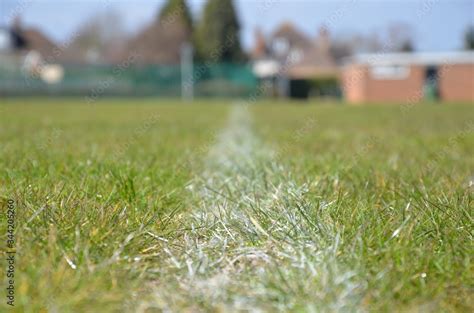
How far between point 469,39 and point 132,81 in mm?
28850

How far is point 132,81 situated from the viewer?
27.9 meters

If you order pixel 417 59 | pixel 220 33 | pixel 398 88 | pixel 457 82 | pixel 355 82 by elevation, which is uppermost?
→ pixel 220 33

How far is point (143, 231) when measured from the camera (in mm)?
1373

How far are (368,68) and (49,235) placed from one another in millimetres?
28614

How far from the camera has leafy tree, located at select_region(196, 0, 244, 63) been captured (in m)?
48.3

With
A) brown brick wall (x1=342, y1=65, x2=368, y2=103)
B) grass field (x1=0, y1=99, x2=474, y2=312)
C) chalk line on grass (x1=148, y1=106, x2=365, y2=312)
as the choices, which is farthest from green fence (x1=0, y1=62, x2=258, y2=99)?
chalk line on grass (x1=148, y1=106, x2=365, y2=312)

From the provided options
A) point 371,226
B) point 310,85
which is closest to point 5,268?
point 371,226

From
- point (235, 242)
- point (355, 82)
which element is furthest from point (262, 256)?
point (355, 82)

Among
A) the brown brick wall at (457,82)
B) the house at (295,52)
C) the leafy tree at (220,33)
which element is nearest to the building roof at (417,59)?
the brown brick wall at (457,82)

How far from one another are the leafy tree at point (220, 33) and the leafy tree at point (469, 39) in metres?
19.6

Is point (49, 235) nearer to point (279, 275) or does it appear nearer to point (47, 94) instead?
point (279, 275)

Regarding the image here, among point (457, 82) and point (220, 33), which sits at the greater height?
point (220, 33)

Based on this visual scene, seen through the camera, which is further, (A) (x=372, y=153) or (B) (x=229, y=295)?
(A) (x=372, y=153)

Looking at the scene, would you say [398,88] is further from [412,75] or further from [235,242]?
[235,242]
